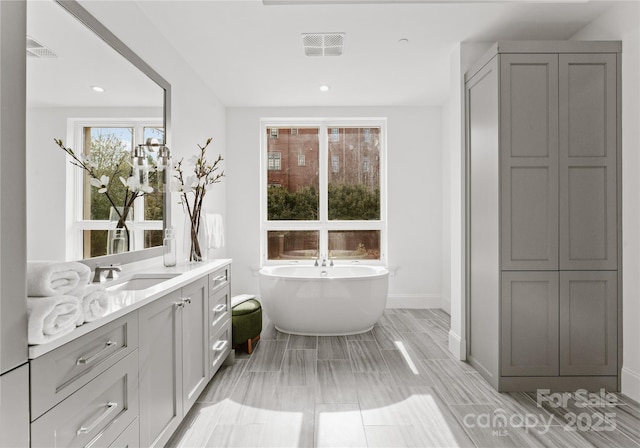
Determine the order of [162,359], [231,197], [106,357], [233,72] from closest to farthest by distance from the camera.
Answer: [106,357]
[162,359]
[233,72]
[231,197]

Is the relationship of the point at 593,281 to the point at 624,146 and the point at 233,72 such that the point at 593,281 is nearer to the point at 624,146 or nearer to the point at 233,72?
the point at 624,146

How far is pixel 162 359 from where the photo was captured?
1.78 m

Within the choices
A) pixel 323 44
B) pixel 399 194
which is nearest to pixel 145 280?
pixel 323 44

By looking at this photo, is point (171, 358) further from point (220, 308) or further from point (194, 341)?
point (220, 308)

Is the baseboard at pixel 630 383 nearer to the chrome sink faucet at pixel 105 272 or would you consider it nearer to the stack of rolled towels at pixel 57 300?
the stack of rolled towels at pixel 57 300

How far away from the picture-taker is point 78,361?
118 centimetres

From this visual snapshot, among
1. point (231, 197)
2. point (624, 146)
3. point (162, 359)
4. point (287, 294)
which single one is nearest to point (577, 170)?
point (624, 146)

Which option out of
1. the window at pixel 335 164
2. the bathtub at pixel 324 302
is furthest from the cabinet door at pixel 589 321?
the window at pixel 335 164

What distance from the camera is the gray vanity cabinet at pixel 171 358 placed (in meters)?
1.62

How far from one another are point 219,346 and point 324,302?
1164 millimetres

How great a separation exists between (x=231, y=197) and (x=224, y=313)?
2168 mm

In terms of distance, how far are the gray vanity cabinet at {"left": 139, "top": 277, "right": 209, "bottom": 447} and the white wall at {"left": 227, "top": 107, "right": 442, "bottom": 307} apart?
7.68 feet

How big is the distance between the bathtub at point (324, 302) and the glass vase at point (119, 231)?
5.29 ft

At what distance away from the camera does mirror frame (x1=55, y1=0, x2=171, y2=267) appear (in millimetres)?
1834
